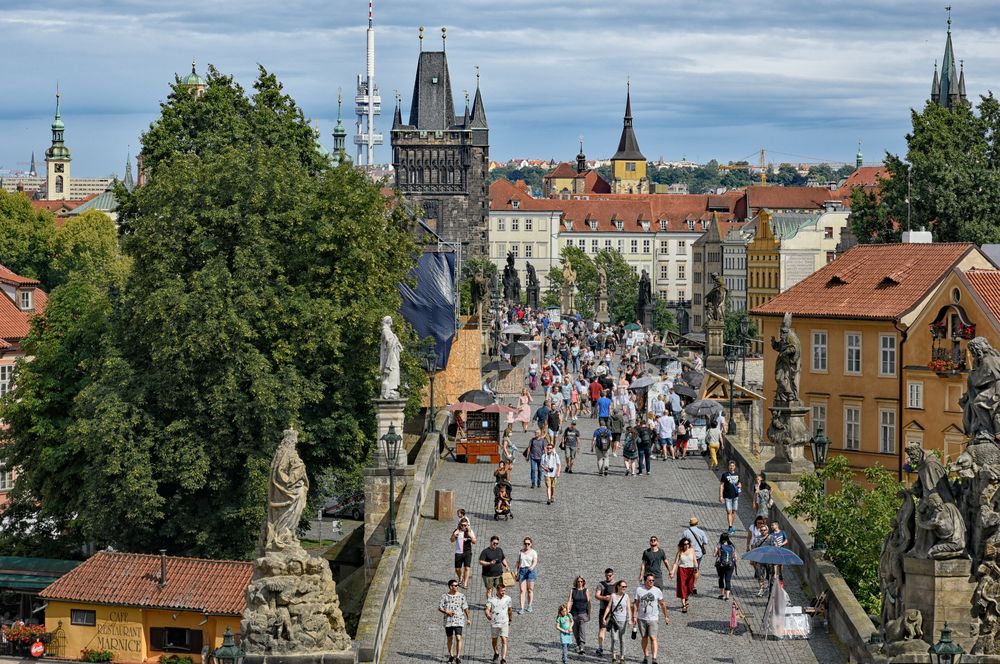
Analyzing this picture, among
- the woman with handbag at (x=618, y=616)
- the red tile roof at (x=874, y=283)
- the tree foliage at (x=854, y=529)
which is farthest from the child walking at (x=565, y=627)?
the red tile roof at (x=874, y=283)

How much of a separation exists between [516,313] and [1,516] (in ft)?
152

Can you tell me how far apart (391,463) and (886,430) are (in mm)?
27763

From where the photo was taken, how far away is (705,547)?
27.0m

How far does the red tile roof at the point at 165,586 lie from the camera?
1336 inches

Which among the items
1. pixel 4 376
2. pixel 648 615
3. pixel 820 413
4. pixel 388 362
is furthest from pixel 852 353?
pixel 648 615

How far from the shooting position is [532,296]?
106 m

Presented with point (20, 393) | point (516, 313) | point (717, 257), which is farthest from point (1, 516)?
point (717, 257)

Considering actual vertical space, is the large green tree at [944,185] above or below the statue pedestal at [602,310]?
above

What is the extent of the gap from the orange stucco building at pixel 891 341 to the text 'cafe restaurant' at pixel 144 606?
2299cm

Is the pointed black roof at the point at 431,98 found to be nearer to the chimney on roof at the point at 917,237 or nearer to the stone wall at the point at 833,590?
the chimney on roof at the point at 917,237

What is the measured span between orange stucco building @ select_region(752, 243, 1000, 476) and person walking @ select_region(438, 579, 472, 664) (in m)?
29.8

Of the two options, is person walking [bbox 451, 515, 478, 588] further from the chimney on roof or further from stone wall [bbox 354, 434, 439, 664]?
the chimney on roof

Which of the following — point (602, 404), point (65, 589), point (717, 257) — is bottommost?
point (65, 589)

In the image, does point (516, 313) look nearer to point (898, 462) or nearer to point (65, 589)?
point (898, 462)
